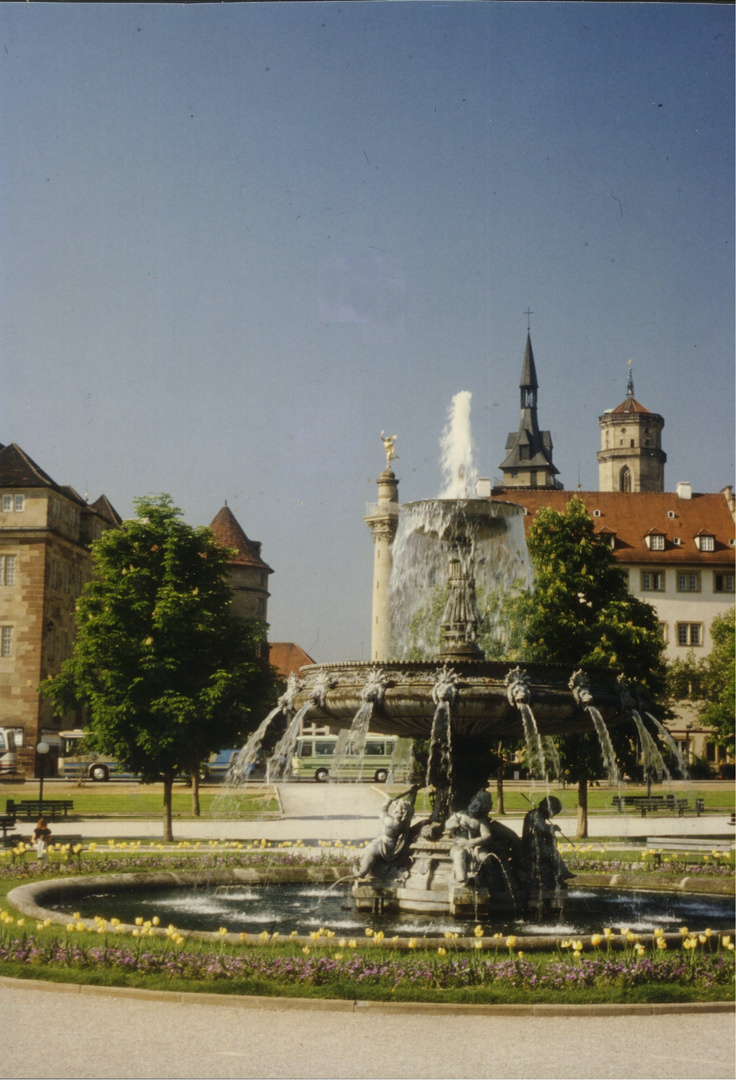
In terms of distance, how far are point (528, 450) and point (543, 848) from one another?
135124 millimetres

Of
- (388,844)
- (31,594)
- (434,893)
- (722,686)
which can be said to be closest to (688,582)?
(722,686)

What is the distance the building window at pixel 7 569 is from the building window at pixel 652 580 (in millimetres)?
40126

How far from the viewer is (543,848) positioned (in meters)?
15.1

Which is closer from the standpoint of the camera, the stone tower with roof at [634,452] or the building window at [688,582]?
the building window at [688,582]

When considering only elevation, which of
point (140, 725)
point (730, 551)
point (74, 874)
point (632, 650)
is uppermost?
point (730, 551)

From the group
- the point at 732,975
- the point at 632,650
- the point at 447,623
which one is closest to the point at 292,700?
the point at 447,623

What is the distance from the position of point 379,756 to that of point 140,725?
3230 centimetres

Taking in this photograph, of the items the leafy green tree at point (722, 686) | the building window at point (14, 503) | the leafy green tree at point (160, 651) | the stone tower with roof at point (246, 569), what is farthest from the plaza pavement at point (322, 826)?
the stone tower with roof at point (246, 569)

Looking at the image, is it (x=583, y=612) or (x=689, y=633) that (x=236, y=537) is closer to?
(x=689, y=633)

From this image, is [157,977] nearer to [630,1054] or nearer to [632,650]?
[630,1054]

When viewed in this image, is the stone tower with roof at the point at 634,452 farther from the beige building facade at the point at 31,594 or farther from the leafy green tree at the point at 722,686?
the beige building facade at the point at 31,594

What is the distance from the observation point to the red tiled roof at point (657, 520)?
84062 millimetres

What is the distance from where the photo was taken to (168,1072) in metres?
8.16

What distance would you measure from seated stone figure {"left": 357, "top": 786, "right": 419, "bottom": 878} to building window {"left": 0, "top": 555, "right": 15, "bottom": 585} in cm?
5400
